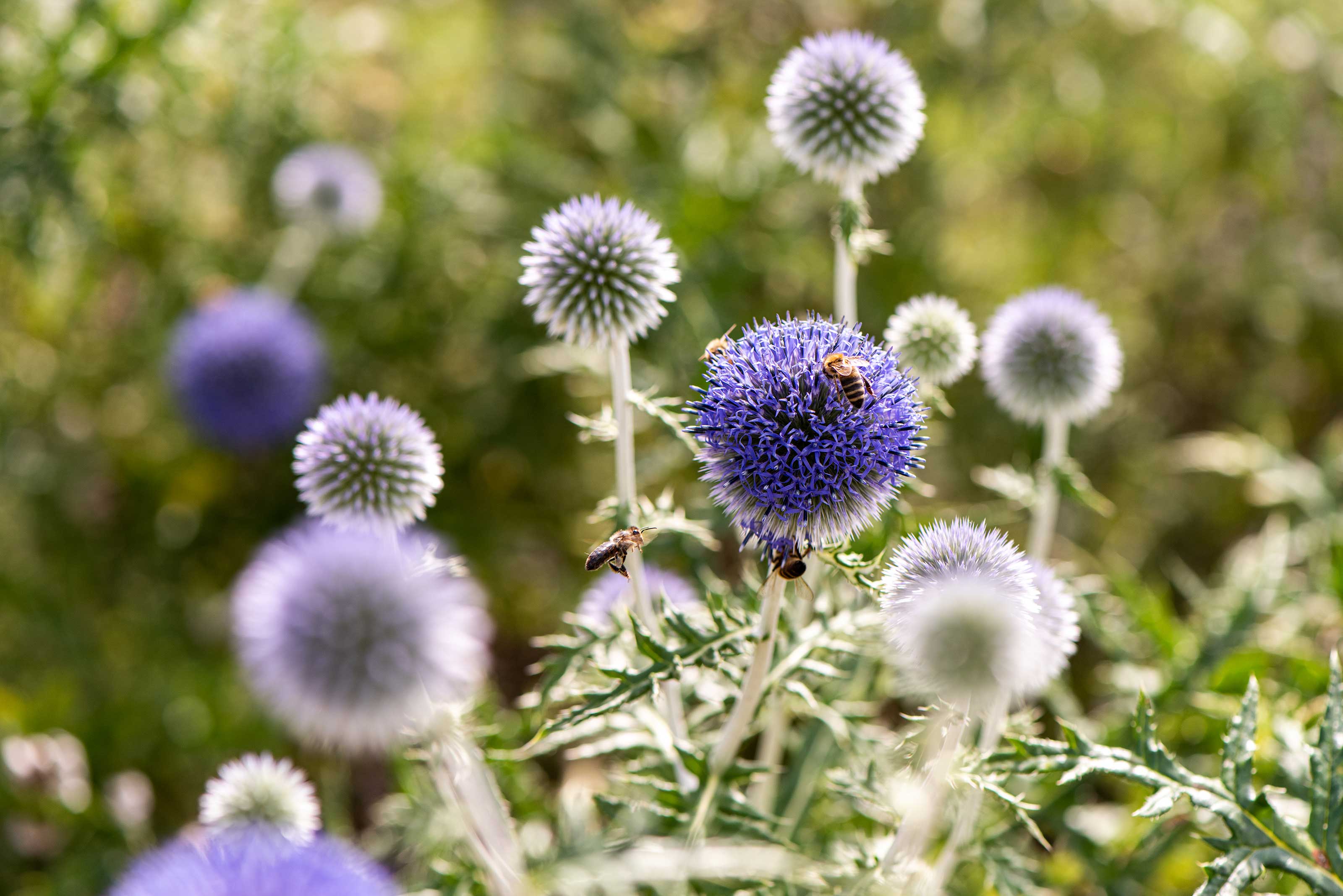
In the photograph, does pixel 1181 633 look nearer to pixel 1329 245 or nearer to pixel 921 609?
pixel 921 609

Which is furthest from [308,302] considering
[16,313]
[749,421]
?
[749,421]

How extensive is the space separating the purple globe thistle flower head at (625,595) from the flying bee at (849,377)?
31.5 inches

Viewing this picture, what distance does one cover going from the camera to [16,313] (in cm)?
434

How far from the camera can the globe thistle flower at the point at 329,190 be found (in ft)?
13.0

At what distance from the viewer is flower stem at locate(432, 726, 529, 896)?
5.65 feet

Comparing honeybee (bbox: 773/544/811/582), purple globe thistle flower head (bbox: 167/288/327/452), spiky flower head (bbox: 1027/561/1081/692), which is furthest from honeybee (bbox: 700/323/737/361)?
purple globe thistle flower head (bbox: 167/288/327/452)

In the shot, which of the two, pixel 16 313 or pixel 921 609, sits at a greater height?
pixel 16 313

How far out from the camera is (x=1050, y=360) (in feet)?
7.86

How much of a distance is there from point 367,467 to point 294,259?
264cm

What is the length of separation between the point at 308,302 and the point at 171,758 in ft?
6.80

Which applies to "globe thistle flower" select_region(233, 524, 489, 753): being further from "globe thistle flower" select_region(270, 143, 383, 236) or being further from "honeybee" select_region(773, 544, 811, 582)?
"globe thistle flower" select_region(270, 143, 383, 236)

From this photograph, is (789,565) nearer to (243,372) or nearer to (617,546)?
(617,546)

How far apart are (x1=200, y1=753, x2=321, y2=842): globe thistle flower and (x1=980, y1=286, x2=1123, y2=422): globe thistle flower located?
1.87m

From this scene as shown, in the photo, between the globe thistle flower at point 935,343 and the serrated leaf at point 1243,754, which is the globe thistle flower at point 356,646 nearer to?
the globe thistle flower at point 935,343
